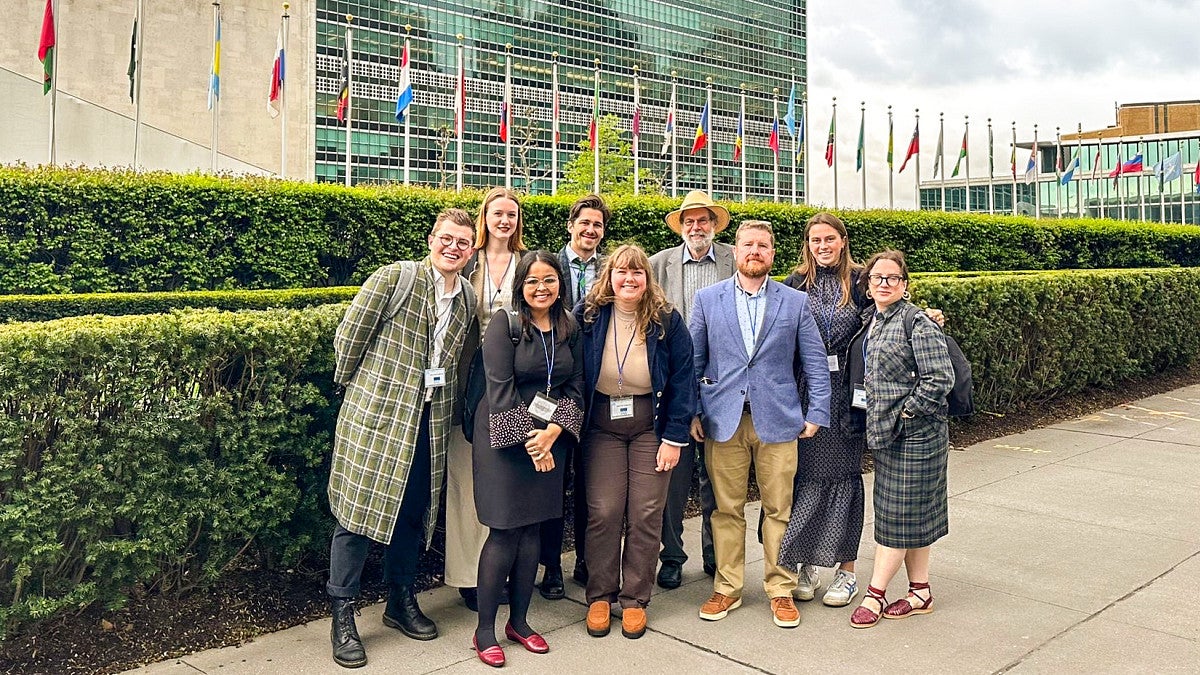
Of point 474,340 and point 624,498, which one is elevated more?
point 474,340

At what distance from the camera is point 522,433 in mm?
4109

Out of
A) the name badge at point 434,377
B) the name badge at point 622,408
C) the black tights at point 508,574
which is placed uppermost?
the name badge at point 434,377

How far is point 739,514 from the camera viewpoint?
476 cm

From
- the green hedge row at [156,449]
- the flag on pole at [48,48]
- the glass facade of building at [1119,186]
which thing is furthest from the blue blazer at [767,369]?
the glass facade of building at [1119,186]

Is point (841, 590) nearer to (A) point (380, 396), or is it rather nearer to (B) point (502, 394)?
(B) point (502, 394)

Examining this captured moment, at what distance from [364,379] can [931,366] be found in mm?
2675

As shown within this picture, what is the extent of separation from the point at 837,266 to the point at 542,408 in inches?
77.5

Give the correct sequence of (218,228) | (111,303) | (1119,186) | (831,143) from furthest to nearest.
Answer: (1119,186), (831,143), (218,228), (111,303)

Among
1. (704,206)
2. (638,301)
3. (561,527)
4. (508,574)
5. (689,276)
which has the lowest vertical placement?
(508,574)

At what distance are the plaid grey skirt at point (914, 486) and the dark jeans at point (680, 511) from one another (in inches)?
36.5

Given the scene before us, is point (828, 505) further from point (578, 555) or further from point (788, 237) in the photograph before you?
point (788, 237)

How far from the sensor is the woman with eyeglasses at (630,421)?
174 inches

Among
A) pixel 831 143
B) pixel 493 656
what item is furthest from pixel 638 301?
pixel 831 143

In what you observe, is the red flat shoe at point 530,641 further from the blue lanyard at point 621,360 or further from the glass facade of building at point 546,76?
the glass facade of building at point 546,76
